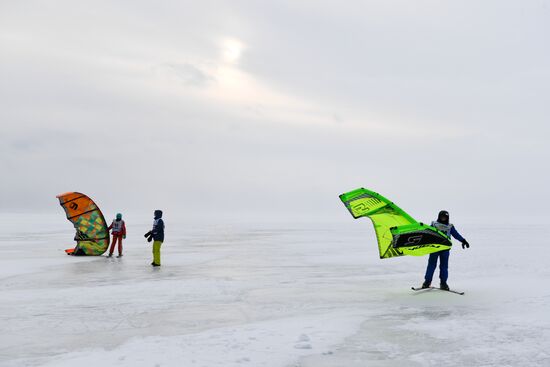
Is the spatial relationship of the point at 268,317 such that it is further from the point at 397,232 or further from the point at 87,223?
the point at 87,223

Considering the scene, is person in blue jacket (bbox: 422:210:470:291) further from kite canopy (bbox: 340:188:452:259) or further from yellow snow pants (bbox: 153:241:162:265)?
yellow snow pants (bbox: 153:241:162:265)

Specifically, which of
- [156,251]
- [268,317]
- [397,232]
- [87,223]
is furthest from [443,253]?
[87,223]

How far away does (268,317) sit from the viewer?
759 cm

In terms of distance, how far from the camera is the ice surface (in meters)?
5.61

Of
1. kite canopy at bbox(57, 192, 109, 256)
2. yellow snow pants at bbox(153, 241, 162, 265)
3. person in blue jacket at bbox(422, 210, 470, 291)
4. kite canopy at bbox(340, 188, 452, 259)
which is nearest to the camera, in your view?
kite canopy at bbox(340, 188, 452, 259)

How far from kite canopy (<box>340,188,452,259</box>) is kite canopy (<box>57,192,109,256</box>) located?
1033 cm

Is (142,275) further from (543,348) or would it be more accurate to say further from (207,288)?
(543,348)

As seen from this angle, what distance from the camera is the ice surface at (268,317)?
561 centimetres

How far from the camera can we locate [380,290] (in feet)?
33.8

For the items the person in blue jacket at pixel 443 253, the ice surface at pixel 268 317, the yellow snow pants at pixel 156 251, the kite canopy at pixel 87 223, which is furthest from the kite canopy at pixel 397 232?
the kite canopy at pixel 87 223

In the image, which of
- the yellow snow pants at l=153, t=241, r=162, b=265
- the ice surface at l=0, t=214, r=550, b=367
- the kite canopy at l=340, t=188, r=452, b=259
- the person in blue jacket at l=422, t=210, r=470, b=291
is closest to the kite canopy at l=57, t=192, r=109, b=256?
the ice surface at l=0, t=214, r=550, b=367

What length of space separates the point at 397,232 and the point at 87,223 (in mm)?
11583

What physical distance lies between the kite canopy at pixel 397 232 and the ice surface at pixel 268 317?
0.89m

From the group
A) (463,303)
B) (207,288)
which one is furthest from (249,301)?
(463,303)
